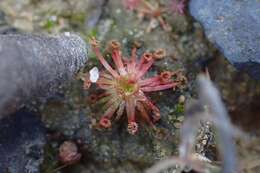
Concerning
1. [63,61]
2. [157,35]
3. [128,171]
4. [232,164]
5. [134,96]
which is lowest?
[128,171]

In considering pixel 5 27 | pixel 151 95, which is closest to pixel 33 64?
pixel 151 95

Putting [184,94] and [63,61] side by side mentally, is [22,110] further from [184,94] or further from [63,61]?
[184,94]

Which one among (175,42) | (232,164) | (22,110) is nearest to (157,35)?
(175,42)

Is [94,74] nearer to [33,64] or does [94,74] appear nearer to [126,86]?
[126,86]

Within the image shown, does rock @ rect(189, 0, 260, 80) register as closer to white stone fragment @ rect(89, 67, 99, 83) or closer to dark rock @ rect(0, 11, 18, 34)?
white stone fragment @ rect(89, 67, 99, 83)

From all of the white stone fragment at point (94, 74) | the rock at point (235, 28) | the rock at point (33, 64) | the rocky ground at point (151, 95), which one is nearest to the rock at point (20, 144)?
the rocky ground at point (151, 95)
